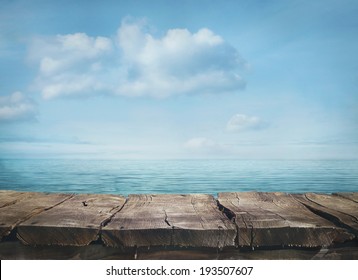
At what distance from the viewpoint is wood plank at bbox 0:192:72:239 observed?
6.72 feet

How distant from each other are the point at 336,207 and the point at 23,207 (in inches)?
94.3

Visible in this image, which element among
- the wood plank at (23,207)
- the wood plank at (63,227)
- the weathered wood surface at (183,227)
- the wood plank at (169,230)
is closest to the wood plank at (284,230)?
the weathered wood surface at (183,227)

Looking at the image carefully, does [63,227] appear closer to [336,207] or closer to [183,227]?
[183,227]

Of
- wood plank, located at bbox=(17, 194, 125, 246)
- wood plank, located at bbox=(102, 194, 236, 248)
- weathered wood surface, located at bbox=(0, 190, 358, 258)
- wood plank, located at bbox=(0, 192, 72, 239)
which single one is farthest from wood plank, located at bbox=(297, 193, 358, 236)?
wood plank, located at bbox=(0, 192, 72, 239)

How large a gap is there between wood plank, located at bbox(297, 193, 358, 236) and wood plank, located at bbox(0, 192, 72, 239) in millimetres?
1992

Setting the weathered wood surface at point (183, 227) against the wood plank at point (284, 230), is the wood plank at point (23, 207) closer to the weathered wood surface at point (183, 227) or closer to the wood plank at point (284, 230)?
the weathered wood surface at point (183, 227)

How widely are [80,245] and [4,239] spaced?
466 millimetres

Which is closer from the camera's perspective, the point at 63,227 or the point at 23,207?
the point at 63,227

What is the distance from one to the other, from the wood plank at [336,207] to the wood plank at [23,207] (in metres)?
1.99

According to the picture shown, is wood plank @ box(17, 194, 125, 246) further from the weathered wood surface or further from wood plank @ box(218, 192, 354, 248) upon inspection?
wood plank @ box(218, 192, 354, 248)

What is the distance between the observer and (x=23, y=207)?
2.59 m

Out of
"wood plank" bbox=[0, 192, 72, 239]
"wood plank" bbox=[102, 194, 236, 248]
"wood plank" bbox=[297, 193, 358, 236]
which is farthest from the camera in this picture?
"wood plank" bbox=[297, 193, 358, 236]

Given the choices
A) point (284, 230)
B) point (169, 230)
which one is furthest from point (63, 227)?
point (284, 230)
